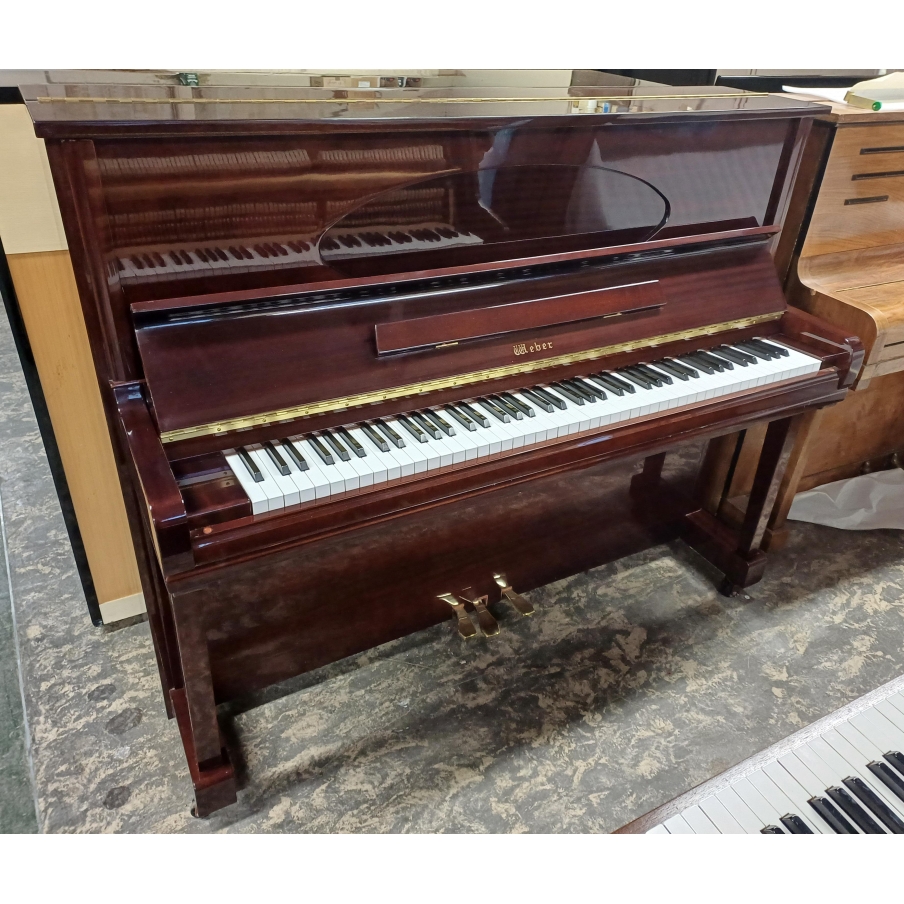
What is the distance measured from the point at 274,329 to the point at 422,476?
0.40 metres

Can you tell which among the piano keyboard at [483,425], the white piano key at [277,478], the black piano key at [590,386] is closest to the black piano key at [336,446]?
the piano keyboard at [483,425]

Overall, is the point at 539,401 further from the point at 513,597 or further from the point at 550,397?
the point at 513,597

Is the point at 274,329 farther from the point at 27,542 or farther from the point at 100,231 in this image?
the point at 27,542

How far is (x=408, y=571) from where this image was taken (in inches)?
74.7

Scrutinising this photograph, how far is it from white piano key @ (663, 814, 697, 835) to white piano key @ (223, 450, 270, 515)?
79 cm

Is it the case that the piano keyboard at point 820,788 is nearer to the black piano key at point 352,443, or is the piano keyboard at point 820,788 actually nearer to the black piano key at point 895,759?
the black piano key at point 895,759

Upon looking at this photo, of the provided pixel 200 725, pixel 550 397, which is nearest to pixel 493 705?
pixel 200 725

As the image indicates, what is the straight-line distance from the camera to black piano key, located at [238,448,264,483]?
4.11 feet

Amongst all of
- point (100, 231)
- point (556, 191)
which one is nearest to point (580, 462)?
point (556, 191)

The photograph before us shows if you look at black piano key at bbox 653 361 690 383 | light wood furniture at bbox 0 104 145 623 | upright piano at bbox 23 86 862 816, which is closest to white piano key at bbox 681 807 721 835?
upright piano at bbox 23 86 862 816

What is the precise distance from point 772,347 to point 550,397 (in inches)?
28.7

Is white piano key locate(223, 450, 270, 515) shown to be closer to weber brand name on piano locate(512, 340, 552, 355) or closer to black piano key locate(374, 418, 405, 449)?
black piano key locate(374, 418, 405, 449)

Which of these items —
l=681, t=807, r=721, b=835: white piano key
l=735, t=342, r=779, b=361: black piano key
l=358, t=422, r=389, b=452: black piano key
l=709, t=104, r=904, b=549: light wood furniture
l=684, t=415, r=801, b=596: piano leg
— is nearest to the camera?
l=681, t=807, r=721, b=835: white piano key

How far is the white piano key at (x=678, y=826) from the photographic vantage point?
3.16 ft
